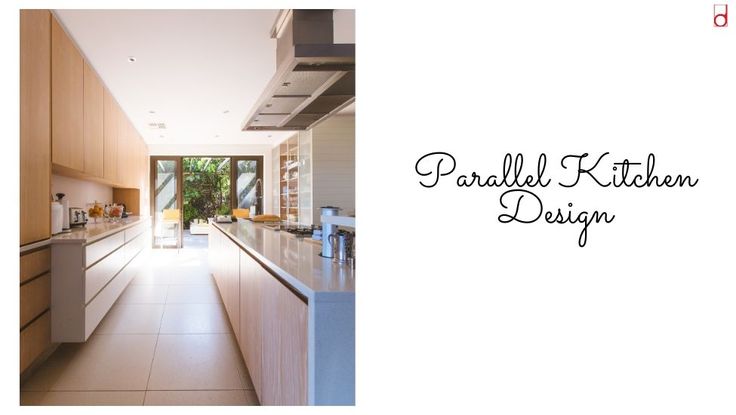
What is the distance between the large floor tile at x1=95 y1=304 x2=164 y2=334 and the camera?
3506mm

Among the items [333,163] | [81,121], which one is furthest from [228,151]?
[81,121]

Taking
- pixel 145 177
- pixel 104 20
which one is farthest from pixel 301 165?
Result: pixel 104 20

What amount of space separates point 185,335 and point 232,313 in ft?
1.37

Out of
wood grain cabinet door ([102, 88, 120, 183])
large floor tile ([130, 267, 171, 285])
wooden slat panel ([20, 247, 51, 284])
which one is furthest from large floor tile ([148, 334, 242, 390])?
wood grain cabinet door ([102, 88, 120, 183])

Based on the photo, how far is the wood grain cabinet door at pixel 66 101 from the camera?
3.04 m

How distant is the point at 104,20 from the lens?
3330 mm

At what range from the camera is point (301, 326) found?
4.58ft

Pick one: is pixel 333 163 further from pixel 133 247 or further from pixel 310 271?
pixel 310 271

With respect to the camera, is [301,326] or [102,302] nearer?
[301,326]

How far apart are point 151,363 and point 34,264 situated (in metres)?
0.89

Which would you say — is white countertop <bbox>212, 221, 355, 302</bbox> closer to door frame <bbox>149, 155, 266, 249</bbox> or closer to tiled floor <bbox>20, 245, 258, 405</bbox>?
tiled floor <bbox>20, 245, 258, 405</bbox>

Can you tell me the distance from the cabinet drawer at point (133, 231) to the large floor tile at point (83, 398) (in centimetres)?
262

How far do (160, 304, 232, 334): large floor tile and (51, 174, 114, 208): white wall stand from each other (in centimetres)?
167

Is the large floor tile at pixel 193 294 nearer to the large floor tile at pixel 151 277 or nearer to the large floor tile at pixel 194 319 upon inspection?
the large floor tile at pixel 194 319
